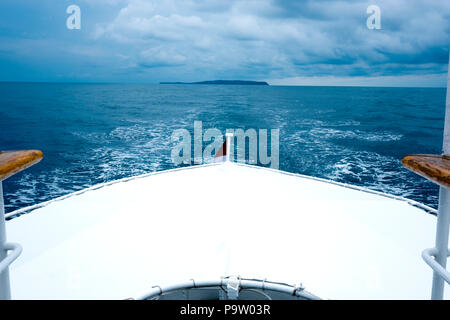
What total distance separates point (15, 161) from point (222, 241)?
2672 millimetres

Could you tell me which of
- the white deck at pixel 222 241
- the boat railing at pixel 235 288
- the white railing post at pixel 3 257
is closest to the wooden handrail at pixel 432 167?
the white railing post at pixel 3 257

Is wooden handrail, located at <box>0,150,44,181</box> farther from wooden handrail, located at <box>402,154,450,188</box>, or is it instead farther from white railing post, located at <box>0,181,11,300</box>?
wooden handrail, located at <box>402,154,450,188</box>

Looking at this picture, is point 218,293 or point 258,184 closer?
point 218,293

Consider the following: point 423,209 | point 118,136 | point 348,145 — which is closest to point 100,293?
point 423,209

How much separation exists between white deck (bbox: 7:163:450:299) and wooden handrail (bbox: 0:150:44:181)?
1969 mm

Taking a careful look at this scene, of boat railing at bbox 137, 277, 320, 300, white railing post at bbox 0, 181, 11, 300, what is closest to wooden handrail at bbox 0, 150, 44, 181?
white railing post at bbox 0, 181, 11, 300

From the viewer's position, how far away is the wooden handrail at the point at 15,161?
874mm

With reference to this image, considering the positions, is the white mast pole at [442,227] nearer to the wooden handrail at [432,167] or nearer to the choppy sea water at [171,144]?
the wooden handrail at [432,167]

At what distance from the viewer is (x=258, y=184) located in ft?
17.2

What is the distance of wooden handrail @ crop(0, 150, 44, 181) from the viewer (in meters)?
0.87

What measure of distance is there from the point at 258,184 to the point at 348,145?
1261cm

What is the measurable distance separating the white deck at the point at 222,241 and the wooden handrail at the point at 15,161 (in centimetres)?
197
